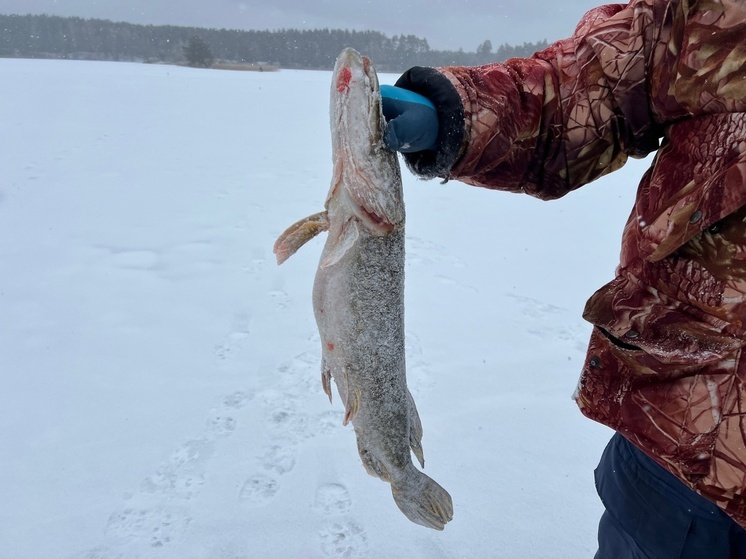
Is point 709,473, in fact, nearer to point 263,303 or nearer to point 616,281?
point 616,281

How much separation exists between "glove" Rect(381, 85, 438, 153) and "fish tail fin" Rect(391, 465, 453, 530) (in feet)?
4.53

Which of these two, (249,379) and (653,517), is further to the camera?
(249,379)

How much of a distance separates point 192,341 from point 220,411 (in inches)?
44.4

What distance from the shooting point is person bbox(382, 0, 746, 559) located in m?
1.25

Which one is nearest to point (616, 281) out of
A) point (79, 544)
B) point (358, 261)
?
point (358, 261)

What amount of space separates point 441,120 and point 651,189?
2.19ft

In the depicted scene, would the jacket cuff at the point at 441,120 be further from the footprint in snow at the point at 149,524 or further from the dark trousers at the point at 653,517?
the footprint in snow at the point at 149,524

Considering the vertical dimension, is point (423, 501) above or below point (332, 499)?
above

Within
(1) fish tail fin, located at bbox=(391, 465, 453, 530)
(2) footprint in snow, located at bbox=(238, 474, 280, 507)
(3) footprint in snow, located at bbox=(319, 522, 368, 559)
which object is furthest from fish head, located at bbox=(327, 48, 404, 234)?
(2) footprint in snow, located at bbox=(238, 474, 280, 507)

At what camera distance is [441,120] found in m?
1.62

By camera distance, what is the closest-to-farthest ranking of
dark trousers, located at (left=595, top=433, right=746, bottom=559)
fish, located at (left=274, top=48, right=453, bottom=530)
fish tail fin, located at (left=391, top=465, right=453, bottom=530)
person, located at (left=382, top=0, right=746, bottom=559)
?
person, located at (left=382, top=0, right=746, bottom=559)
dark trousers, located at (left=595, top=433, right=746, bottom=559)
fish, located at (left=274, top=48, right=453, bottom=530)
fish tail fin, located at (left=391, top=465, right=453, bottom=530)

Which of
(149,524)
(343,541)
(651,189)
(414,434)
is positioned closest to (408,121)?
(651,189)

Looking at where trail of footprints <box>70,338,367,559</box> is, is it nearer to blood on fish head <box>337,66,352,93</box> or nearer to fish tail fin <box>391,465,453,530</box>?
fish tail fin <box>391,465,453,530</box>

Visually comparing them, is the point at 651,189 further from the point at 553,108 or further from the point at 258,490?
the point at 258,490
